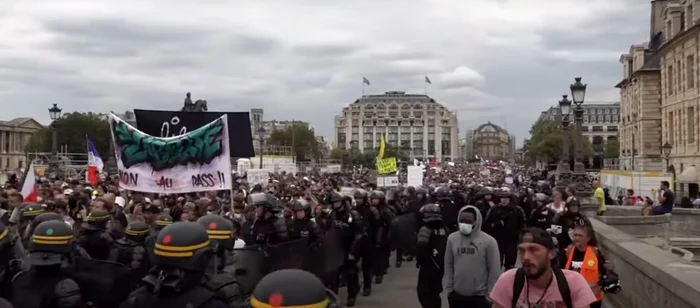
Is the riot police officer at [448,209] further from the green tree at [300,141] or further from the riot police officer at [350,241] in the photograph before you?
the green tree at [300,141]

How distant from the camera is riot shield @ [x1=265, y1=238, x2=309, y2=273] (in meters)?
7.66

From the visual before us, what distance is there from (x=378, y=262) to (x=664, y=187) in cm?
948

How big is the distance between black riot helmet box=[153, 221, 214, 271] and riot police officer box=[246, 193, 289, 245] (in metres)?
4.53

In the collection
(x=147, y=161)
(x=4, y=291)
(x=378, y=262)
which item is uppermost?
(x=147, y=161)

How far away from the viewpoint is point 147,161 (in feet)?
34.9

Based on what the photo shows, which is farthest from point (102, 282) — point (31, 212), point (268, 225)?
point (268, 225)

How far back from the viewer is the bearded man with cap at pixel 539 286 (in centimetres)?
396

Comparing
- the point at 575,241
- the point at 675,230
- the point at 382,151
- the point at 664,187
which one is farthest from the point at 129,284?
the point at 382,151

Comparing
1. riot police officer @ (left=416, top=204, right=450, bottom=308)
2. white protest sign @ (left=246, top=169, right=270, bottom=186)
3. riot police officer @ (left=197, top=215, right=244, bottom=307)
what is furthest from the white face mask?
white protest sign @ (left=246, top=169, right=270, bottom=186)

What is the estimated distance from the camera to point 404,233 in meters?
13.9

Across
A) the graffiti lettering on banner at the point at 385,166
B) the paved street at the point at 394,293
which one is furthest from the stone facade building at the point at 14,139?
the paved street at the point at 394,293

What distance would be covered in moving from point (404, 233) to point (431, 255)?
6055 millimetres

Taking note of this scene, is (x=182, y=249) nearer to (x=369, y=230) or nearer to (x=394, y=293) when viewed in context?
(x=369, y=230)

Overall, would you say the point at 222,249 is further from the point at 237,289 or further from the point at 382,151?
the point at 382,151
